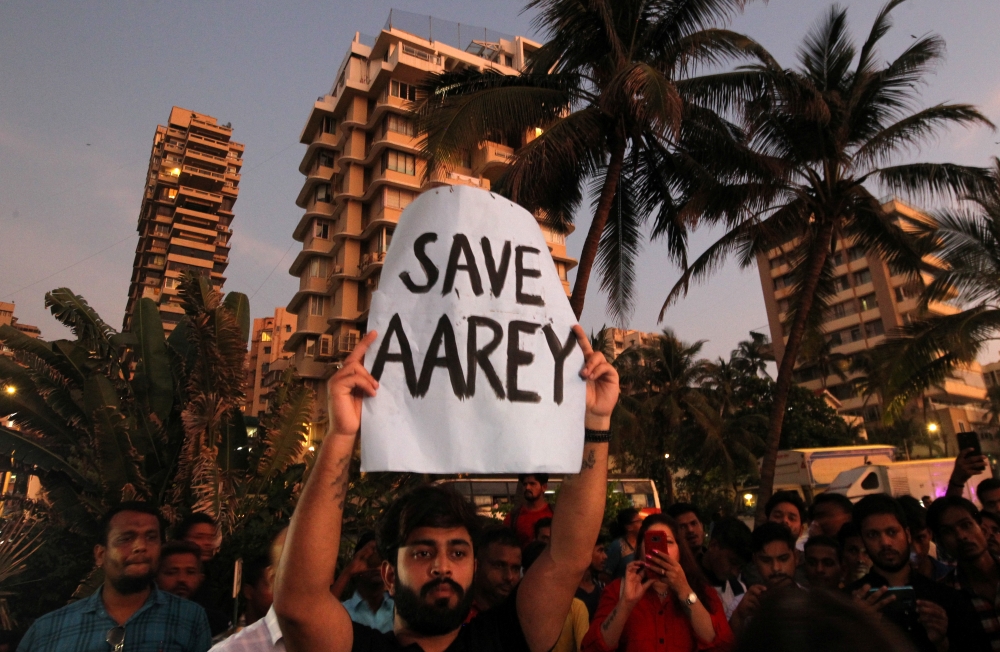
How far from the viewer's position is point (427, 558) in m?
2.15

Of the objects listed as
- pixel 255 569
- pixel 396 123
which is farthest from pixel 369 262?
pixel 255 569

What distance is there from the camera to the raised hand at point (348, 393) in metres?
1.98

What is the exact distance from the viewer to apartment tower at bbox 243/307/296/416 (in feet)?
234

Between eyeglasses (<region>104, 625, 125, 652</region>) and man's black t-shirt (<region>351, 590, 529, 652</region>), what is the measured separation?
1.76 meters

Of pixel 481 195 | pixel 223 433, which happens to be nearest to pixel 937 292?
pixel 223 433

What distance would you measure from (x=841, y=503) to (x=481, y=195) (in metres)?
3.97

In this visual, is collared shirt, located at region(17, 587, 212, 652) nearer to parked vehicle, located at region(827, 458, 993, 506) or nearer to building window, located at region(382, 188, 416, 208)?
parked vehicle, located at region(827, 458, 993, 506)

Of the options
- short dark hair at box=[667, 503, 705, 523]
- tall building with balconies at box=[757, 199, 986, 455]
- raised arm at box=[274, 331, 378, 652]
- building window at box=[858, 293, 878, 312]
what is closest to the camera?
raised arm at box=[274, 331, 378, 652]

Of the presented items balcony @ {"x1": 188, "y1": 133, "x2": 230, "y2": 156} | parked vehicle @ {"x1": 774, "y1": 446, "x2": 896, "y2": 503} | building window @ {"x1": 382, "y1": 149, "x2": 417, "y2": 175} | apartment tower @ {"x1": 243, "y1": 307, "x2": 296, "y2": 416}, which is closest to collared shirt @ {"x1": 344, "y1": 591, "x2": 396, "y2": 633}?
parked vehicle @ {"x1": 774, "y1": 446, "x2": 896, "y2": 503}

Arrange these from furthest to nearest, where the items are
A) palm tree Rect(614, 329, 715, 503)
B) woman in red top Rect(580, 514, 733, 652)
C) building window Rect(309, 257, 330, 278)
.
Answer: building window Rect(309, 257, 330, 278) < palm tree Rect(614, 329, 715, 503) < woman in red top Rect(580, 514, 733, 652)

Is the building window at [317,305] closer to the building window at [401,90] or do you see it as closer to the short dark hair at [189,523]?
the building window at [401,90]

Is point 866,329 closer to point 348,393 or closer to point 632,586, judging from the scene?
point 632,586

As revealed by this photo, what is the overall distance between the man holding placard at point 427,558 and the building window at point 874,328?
60651mm

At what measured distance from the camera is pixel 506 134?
447 inches
